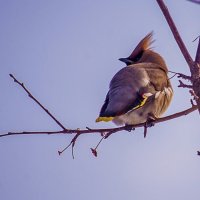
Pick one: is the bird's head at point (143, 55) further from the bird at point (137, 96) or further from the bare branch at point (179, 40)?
the bare branch at point (179, 40)

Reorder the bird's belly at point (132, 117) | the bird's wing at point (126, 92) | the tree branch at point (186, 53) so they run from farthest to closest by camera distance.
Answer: the bird's belly at point (132, 117), the bird's wing at point (126, 92), the tree branch at point (186, 53)

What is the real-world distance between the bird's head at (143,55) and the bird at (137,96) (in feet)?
2.16

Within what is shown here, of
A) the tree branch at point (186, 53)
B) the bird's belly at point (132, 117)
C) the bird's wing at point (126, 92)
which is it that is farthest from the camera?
the bird's belly at point (132, 117)

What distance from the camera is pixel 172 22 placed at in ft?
4.96

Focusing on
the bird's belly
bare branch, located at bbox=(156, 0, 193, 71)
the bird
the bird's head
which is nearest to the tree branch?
bare branch, located at bbox=(156, 0, 193, 71)

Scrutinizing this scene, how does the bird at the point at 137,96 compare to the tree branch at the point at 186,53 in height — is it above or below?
below

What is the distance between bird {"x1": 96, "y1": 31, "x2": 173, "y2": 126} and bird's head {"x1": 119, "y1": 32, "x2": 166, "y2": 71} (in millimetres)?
657

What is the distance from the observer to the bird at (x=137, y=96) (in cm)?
320

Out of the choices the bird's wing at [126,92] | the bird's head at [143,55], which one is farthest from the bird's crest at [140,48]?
the bird's wing at [126,92]

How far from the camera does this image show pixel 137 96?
3342 mm

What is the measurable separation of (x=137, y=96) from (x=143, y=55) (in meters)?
1.85

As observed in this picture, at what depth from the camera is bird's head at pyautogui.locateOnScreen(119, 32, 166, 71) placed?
16.4 feet

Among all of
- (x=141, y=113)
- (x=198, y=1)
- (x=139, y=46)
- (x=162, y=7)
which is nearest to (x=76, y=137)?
(x=162, y=7)

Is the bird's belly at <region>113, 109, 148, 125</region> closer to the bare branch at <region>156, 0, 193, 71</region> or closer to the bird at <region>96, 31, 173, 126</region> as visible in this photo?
the bird at <region>96, 31, 173, 126</region>
